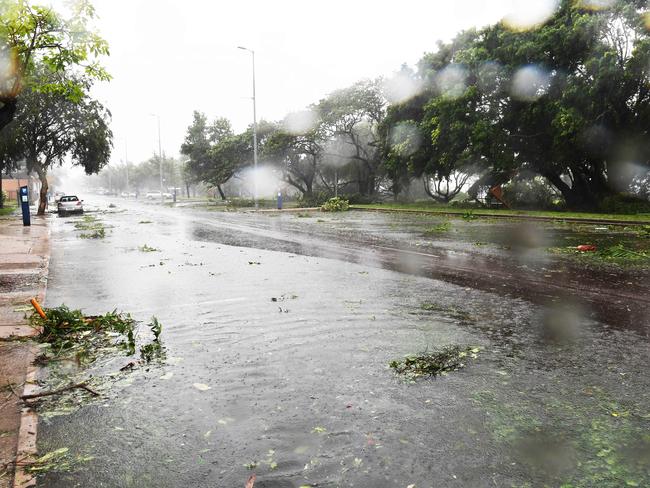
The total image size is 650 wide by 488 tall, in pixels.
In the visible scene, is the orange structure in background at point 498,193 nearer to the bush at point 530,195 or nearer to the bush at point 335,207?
the bush at point 530,195

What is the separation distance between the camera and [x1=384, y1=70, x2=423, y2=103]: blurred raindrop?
139 ft

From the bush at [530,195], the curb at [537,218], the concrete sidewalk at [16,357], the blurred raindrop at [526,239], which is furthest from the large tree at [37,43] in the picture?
the bush at [530,195]

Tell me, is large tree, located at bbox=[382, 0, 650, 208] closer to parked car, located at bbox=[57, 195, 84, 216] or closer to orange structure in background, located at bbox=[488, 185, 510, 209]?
orange structure in background, located at bbox=[488, 185, 510, 209]

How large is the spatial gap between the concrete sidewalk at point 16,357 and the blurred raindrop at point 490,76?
28.1m

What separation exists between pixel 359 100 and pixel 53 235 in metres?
34.0

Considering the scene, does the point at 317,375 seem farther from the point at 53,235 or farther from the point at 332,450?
the point at 53,235

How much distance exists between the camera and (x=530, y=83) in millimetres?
30703

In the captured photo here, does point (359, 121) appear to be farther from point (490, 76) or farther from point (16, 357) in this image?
point (16, 357)

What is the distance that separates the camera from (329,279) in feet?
30.8

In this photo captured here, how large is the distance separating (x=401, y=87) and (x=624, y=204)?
22.1 m

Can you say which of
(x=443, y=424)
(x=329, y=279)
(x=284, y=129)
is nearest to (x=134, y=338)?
(x=443, y=424)

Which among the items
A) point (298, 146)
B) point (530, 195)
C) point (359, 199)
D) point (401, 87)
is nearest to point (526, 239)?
point (530, 195)

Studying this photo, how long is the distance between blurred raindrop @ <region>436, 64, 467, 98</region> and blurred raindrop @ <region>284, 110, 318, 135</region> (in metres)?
15.8

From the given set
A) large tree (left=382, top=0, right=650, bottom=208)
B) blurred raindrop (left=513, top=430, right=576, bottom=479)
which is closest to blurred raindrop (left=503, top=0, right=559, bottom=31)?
large tree (left=382, top=0, right=650, bottom=208)
